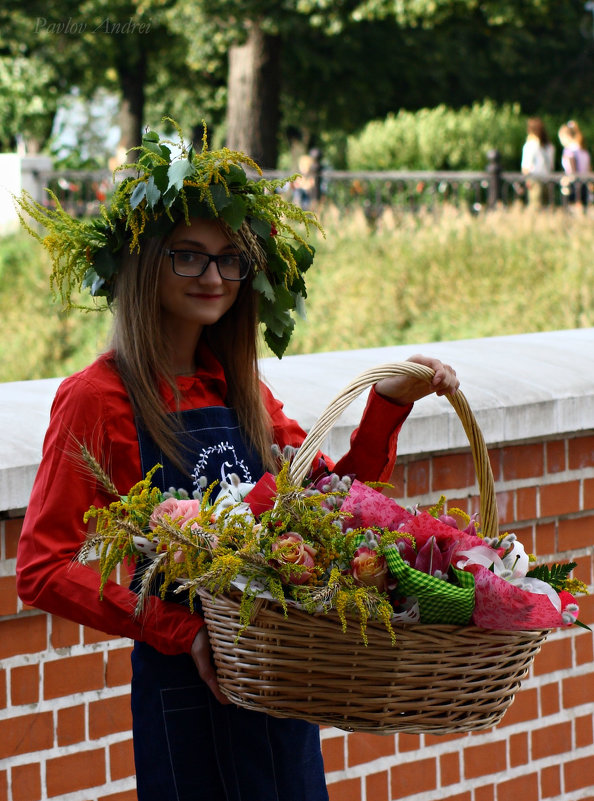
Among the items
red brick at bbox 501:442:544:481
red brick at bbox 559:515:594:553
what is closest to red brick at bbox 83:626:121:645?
Result: red brick at bbox 501:442:544:481

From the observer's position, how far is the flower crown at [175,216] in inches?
90.4

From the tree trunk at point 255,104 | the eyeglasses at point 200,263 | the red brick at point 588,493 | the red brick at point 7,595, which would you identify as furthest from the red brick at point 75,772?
the tree trunk at point 255,104

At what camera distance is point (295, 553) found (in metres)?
1.84

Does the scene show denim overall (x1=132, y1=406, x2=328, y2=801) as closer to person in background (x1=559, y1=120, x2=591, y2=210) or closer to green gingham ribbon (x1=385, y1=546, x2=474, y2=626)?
green gingham ribbon (x1=385, y1=546, x2=474, y2=626)

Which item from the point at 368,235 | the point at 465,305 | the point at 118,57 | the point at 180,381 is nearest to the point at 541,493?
the point at 180,381

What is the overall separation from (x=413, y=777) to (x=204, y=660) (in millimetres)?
1510

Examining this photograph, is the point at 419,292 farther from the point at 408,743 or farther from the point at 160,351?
the point at 160,351

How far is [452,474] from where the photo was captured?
3346mm

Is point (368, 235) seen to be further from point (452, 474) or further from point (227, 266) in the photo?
point (227, 266)

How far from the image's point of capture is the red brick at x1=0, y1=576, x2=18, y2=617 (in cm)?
263

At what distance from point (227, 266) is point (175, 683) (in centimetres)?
81

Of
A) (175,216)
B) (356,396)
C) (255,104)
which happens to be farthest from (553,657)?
(255,104)

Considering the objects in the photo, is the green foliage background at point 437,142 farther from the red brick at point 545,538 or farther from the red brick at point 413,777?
the red brick at point 413,777

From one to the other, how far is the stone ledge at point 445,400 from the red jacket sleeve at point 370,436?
0.38m
